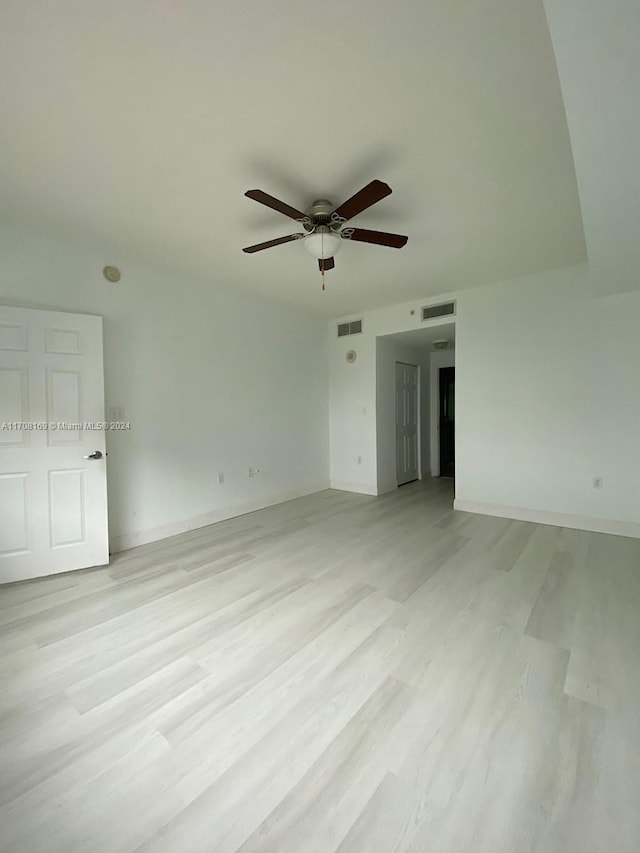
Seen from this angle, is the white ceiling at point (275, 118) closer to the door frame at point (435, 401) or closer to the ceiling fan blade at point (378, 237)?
the ceiling fan blade at point (378, 237)

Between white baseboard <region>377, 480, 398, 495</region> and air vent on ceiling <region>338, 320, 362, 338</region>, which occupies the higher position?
air vent on ceiling <region>338, 320, 362, 338</region>

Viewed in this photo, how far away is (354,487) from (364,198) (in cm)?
419

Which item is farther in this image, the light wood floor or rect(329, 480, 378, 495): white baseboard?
rect(329, 480, 378, 495): white baseboard

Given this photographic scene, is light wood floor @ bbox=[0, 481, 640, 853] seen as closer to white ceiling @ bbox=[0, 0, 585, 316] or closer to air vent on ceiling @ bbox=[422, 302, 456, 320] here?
white ceiling @ bbox=[0, 0, 585, 316]

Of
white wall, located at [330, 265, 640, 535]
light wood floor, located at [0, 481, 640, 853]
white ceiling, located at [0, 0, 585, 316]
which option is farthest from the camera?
white wall, located at [330, 265, 640, 535]

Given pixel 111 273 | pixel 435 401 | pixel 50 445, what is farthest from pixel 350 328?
pixel 50 445

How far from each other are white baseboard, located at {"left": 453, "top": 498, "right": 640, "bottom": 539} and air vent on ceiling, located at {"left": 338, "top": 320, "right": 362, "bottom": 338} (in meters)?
2.80

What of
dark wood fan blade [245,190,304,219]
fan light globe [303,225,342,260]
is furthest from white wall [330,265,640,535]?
dark wood fan blade [245,190,304,219]

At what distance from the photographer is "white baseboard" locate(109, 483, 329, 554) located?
3.37 m

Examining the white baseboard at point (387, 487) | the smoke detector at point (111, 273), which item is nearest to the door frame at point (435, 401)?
the white baseboard at point (387, 487)

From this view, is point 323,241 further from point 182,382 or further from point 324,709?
point 324,709

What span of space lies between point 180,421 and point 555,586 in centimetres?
365

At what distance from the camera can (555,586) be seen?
2541mm

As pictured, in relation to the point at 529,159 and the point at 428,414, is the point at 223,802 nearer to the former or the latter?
the point at 529,159
